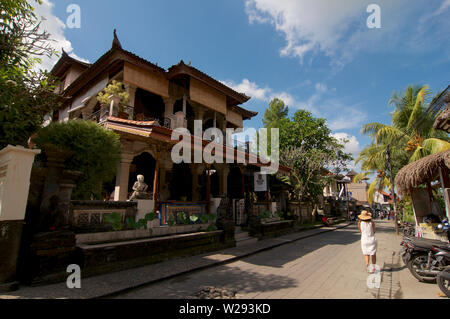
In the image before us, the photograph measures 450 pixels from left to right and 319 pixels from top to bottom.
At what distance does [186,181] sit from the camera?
13.8 m

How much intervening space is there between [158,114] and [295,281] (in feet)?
38.3

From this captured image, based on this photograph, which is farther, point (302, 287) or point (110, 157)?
point (110, 157)

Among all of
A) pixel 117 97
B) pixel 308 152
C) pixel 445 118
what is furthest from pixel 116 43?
pixel 308 152

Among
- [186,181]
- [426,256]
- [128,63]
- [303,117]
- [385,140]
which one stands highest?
[303,117]

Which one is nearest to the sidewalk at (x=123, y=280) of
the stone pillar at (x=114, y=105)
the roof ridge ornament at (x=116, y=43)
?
the stone pillar at (x=114, y=105)

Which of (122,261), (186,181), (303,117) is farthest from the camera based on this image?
(303,117)

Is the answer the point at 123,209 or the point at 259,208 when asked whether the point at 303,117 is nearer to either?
the point at 259,208

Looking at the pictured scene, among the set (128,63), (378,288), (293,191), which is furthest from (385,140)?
(128,63)

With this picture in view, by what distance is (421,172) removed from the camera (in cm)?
834

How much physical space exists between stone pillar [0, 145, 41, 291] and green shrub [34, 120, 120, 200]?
168 centimetres

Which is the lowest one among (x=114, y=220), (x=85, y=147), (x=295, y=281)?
(x=295, y=281)

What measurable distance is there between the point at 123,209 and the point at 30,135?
2989 mm

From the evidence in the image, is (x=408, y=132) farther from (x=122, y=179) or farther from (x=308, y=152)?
(x=122, y=179)
